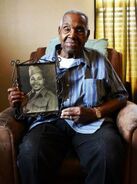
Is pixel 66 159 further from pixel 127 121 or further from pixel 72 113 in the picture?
pixel 127 121

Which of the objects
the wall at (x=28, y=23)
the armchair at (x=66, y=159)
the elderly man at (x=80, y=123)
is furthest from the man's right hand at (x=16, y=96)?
the wall at (x=28, y=23)

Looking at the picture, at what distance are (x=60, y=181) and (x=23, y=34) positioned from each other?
144 cm

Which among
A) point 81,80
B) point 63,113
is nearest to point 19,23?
point 81,80

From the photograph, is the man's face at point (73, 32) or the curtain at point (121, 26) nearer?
the man's face at point (73, 32)

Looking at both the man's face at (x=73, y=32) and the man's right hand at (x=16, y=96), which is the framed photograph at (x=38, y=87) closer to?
the man's right hand at (x=16, y=96)

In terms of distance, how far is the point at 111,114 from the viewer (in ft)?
5.45

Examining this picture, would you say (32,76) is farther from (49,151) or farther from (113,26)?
(113,26)

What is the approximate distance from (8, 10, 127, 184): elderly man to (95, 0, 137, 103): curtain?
777 mm

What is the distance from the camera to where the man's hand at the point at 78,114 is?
1523mm

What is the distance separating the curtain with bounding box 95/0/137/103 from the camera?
244 centimetres

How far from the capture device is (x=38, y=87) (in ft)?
5.12

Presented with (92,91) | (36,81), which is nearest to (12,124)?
(36,81)

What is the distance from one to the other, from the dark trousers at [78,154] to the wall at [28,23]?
1.21m

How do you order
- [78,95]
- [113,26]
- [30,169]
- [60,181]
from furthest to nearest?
1. [113,26]
2. [78,95]
3. [60,181]
4. [30,169]
